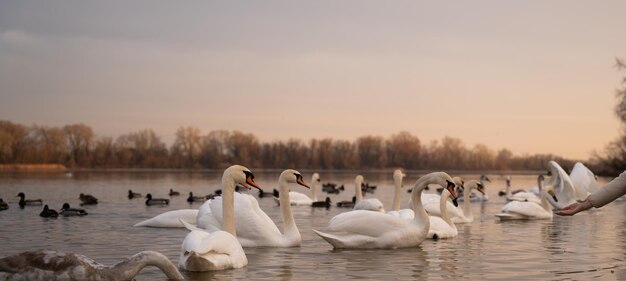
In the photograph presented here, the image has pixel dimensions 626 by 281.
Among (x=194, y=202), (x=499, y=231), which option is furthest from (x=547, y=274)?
(x=194, y=202)

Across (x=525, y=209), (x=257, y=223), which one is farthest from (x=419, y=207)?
(x=525, y=209)

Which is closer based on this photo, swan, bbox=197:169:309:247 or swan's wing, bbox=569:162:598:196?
swan, bbox=197:169:309:247

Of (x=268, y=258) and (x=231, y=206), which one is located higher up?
(x=231, y=206)

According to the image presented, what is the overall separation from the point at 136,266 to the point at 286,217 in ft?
16.2

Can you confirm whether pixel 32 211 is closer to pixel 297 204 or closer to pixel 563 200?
pixel 297 204

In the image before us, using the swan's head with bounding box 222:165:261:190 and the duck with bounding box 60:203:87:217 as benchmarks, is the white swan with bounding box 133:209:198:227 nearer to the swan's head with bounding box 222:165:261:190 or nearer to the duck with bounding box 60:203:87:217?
the duck with bounding box 60:203:87:217

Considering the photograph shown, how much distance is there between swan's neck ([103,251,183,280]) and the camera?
8992 mm

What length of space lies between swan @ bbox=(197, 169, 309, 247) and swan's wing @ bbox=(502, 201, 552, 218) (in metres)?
8.73

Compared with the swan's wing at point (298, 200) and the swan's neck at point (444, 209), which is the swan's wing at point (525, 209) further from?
the swan's wing at point (298, 200)

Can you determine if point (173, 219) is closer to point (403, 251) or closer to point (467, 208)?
point (403, 251)

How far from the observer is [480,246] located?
14508mm

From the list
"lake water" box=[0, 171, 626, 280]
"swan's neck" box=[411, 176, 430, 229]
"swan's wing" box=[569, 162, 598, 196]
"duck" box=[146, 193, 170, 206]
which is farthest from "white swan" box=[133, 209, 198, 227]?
"swan's wing" box=[569, 162, 598, 196]

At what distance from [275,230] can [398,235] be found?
1924mm

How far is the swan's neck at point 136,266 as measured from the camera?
8.99m
